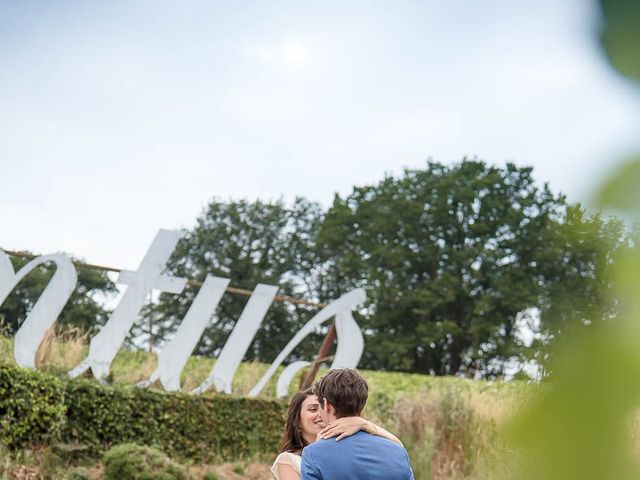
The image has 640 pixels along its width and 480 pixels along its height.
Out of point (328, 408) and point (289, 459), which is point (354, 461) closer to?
point (328, 408)

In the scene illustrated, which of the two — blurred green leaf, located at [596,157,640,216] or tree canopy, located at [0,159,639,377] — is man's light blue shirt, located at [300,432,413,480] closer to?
blurred green leaf, located at [596,157,640,216]

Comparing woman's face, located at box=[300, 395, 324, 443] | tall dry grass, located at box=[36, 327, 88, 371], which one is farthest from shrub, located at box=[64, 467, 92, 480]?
woman's face, located at box=[300, 395, 324, 443]

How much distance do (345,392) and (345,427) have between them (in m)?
0.26

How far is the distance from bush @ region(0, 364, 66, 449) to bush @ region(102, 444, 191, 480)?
92 centimetres

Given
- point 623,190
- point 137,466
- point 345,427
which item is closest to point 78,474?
point 137,466

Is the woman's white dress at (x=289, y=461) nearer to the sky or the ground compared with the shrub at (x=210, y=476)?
nearer to the sky

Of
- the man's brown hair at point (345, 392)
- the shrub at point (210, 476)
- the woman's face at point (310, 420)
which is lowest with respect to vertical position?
the shrub at point (210, 476)

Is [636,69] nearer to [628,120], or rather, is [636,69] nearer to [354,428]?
[628,120]

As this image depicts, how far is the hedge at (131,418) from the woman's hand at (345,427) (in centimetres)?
591

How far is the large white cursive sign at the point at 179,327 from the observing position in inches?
366

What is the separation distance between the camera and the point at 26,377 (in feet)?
27.4

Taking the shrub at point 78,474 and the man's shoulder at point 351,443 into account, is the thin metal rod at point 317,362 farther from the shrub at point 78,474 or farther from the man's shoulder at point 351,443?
the man's shoulder at point 351,443

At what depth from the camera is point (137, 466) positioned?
7.90 meters

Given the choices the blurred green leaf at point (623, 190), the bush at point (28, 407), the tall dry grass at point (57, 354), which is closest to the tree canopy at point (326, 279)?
the tall dry grass at point (57, 354)
